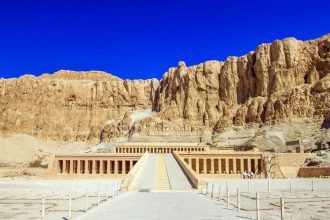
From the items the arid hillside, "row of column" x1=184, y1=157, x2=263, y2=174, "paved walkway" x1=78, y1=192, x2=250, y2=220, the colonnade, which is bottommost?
"row of column" x1=184, y1=157, x2=263, y2=174

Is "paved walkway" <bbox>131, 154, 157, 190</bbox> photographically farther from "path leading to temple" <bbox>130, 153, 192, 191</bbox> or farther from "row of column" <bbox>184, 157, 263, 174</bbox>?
"row of column" <bbox>184, 157, 263, 174</bbox>

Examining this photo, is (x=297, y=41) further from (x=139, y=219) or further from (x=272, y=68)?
(x=139, y=219)

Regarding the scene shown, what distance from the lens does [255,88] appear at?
4724 inches

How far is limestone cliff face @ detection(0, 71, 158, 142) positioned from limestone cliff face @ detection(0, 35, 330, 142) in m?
0.35

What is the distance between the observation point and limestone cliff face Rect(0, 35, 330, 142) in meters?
106

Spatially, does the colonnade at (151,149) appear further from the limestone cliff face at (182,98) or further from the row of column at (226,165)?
the limestone cliff face at (182,98)

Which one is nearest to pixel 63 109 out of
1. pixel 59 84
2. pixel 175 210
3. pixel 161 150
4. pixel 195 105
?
pixel 59 84

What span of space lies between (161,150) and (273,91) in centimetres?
3759

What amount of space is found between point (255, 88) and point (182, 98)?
25.2 m

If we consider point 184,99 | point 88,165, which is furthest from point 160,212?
point 184,99

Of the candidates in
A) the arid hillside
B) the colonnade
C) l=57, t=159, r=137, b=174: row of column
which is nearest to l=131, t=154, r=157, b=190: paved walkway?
l=57, t=159, r=137, b=174: row of column

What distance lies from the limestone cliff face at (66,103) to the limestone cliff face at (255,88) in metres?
22.7

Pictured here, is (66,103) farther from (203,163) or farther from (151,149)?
(203,163)

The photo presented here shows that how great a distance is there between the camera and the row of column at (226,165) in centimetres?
6691
